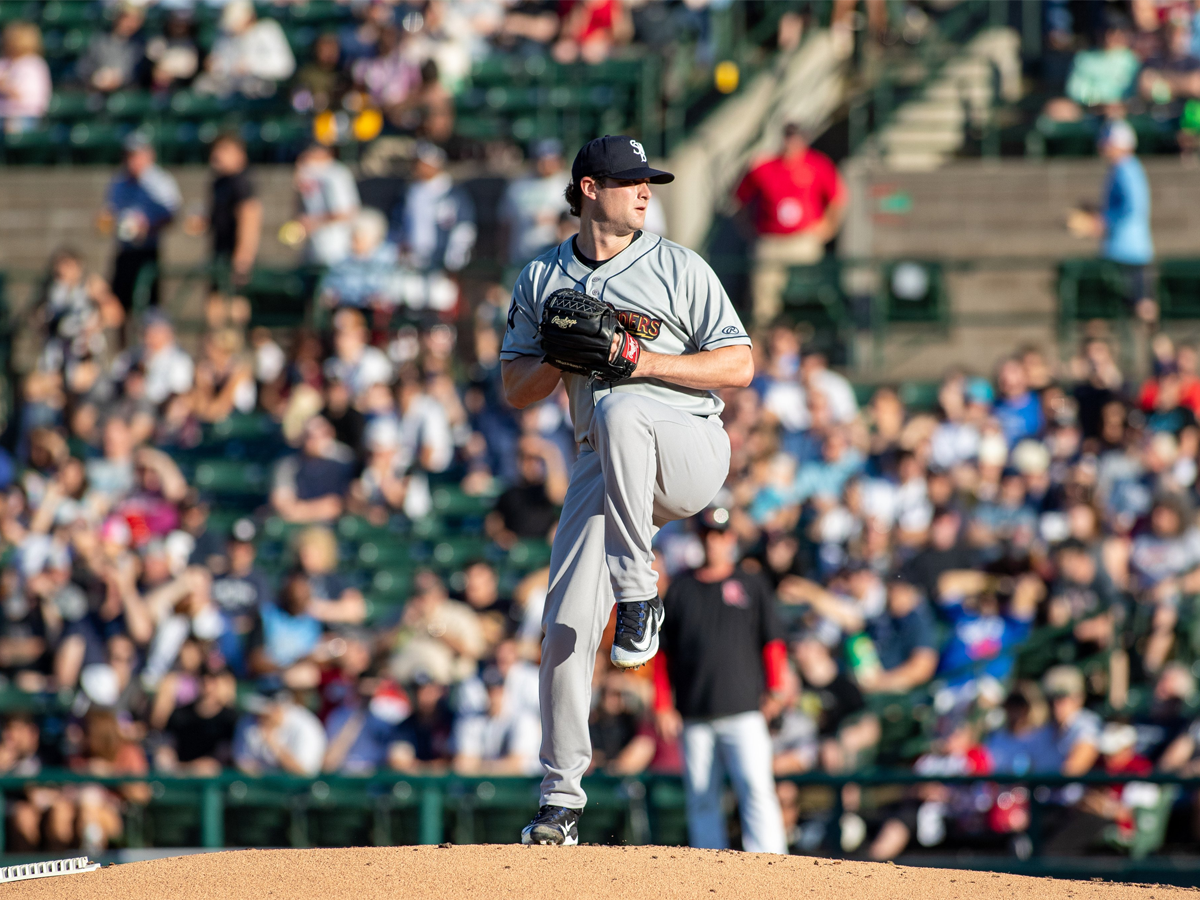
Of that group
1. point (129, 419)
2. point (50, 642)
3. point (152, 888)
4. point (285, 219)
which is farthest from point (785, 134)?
point (152, 888)

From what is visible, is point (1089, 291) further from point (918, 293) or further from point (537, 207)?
point (537, 207)

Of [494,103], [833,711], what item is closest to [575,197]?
[833,711]

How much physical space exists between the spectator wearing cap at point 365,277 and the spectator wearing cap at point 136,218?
1.70 meters

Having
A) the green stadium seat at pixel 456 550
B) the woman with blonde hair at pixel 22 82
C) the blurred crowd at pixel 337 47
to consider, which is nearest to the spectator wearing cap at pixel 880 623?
the green stadium seat at pixel 456 550

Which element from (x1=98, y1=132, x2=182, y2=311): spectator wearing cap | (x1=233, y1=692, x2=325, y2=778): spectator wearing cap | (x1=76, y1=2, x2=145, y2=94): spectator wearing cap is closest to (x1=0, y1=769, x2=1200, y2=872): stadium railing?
(x1=233, y1=692, x2=325, y2=778): spectator wearing cap

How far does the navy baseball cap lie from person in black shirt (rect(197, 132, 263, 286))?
7985mm

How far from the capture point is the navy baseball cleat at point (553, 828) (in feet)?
17.8

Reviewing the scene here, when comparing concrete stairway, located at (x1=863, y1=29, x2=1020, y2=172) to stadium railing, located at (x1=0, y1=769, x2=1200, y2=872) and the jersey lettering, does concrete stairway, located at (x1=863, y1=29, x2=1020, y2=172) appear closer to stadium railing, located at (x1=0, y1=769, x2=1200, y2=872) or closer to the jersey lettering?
stadium railing, located at (x1=0, y1=769, x2=1200, y2=872)

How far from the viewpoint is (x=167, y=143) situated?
46.2 feet

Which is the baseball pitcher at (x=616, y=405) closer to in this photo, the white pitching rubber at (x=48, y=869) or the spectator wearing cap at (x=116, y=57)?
the white pitching rubber at (x=48, y=869)

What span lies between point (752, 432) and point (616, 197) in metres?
5.52

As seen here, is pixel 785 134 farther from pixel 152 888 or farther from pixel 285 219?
pixel 152 888

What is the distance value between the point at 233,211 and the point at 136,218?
833 millimetres

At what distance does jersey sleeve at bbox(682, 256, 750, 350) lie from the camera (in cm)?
527
